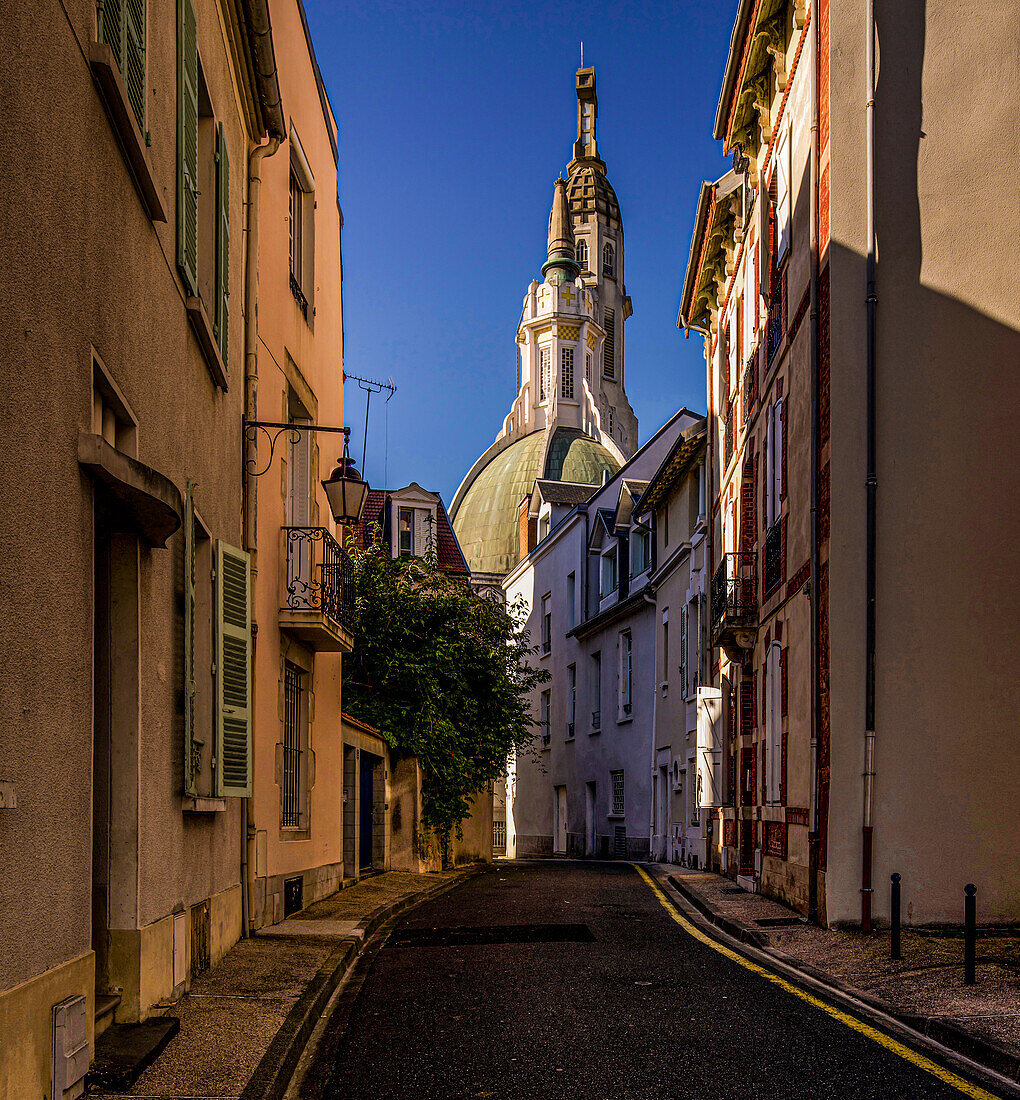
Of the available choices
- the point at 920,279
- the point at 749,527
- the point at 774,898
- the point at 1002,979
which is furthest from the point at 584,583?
the point at 1002,979

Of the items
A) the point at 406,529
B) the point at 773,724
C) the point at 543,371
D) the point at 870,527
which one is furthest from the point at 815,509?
the point at 543,371

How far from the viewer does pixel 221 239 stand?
9406 mm

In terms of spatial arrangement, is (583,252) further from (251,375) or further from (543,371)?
(251,375)

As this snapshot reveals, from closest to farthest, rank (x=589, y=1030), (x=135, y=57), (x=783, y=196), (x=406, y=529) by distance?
(x=135, y=57) → (x=589, y=1030) → (x=783, y=196) → (x=406, y=529)

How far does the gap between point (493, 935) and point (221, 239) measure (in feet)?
21.1

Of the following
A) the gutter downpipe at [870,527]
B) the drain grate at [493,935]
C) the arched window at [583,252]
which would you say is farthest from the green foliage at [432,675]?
the arched window at [583,252]

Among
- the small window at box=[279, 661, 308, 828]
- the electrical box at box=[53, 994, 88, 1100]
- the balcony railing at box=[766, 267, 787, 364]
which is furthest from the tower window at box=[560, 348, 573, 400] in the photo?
the electrical box at box=[53, 994, 88, 1100]

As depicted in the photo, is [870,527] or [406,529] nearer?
[870,527]

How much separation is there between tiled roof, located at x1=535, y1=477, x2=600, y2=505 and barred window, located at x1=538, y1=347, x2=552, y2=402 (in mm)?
24479

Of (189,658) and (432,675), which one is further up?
(189,658)

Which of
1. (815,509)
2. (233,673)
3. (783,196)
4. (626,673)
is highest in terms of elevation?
(783,196)

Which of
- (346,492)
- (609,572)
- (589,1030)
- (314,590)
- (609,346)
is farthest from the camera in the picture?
(609,346)

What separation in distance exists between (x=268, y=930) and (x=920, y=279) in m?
8.50

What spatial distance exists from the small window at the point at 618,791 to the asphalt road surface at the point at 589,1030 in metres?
20.7
